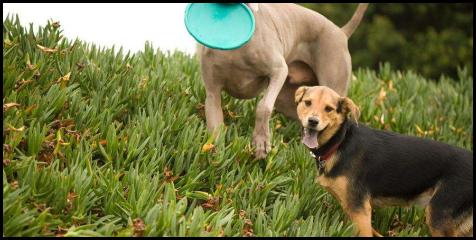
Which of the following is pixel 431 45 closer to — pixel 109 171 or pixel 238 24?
pixel 238 24

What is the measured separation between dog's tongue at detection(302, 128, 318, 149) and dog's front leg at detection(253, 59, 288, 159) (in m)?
0.86

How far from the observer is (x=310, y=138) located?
18.5 feet

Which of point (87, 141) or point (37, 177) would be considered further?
point (87, 141)

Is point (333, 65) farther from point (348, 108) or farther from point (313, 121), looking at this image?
point (313, 121)

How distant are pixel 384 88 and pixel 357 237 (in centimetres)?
526

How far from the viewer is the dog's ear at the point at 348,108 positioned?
5.59 m

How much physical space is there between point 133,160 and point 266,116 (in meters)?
1.18

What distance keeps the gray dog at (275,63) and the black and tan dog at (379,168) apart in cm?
88

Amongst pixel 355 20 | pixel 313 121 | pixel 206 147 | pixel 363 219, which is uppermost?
pixel 313 121

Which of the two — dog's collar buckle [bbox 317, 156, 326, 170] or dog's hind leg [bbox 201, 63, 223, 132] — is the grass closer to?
dog's hind leg [bbox 201, 63, 223, 132]

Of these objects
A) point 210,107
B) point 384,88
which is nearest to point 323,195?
point 210,107

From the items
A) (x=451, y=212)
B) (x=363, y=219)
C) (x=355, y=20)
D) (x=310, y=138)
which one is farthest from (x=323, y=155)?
(x=355, y=20)

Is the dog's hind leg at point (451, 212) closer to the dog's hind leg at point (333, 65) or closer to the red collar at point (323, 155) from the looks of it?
the red collar at point (323, 155)

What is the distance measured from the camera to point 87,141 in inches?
239
